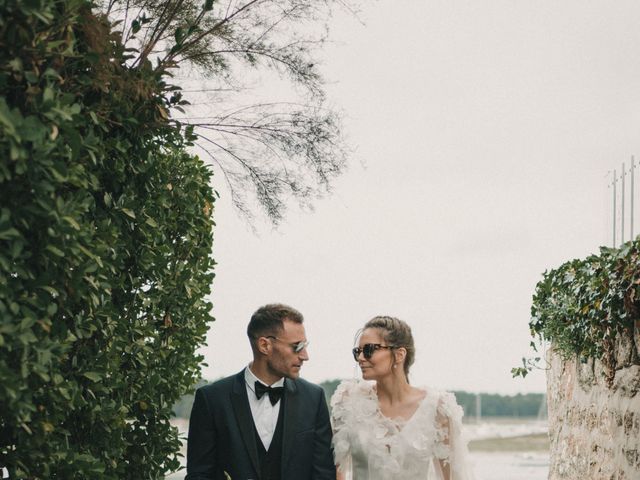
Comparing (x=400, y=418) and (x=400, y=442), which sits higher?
(x=400, y=418)

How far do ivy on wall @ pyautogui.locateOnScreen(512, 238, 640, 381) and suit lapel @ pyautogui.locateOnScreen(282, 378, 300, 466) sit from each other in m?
2.06

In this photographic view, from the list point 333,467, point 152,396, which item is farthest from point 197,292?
point 333,467

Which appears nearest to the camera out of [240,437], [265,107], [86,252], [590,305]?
[86,252]

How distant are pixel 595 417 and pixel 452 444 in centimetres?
208

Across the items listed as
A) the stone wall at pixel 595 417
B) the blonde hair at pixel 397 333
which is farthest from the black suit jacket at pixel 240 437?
the stone wall at pixel 595 417

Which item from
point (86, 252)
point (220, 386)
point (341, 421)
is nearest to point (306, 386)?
point (341, 421)

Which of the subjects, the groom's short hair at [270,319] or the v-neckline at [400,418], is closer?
the groom's short hair at [270,319]

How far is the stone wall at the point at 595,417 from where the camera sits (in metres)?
5.17

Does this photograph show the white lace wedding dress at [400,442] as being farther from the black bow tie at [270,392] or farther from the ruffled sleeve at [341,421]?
the black bow tie at [270,392]

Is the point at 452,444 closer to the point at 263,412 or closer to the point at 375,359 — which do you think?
the point at 375,359

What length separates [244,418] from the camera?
4.34m

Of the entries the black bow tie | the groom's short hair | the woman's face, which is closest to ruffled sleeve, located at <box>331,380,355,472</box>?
the woman's face

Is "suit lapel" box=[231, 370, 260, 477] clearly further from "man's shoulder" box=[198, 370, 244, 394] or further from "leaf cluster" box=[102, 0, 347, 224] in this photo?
"leaf cluster" box=[102, 0, 347, 224]

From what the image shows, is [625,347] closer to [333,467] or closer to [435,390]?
[435,390]
